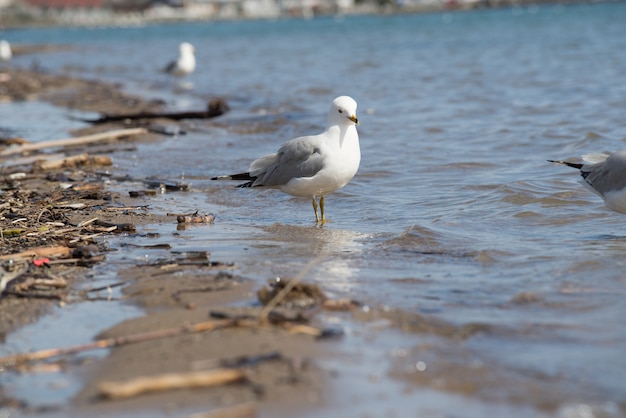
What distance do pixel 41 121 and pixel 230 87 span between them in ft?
20.5

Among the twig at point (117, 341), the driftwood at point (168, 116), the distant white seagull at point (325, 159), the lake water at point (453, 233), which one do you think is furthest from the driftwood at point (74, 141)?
the twig at point (117, 341)

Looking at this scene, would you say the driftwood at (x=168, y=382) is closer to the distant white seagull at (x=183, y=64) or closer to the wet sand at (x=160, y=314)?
the wet sand at (x=160, y=314)

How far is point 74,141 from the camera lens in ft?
30.1

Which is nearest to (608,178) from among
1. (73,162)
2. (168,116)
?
(73,162)

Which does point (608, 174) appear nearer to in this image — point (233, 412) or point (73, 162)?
point (233, 412)

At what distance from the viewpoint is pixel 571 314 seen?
3891 mm

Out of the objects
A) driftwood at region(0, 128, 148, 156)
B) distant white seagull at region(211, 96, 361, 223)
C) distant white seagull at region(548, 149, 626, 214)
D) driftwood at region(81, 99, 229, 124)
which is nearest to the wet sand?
distant white seagull at region(211, 96, 361, 223)

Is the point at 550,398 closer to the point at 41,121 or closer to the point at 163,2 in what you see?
the point at 41,121

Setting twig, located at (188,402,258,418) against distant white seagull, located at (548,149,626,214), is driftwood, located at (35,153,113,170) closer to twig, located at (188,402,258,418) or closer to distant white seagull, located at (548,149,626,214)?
distant white seagull, located at (548,149,626,214)

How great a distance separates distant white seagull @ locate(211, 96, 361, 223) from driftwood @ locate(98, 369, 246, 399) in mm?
3073

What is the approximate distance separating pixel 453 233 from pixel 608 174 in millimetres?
1070

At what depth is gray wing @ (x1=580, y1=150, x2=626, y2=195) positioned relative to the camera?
18.4 ft

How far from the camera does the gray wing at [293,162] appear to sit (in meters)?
6.09

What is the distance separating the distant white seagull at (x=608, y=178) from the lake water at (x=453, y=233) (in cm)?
24
